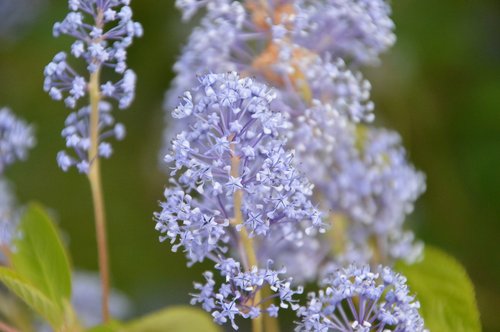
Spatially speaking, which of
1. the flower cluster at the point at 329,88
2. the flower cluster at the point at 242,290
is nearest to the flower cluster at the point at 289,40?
the flower cluster at the point at 329,88

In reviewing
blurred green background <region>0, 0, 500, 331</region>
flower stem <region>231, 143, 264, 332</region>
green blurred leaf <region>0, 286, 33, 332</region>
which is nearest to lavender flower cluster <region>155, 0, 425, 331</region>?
flower stem <region>231, 143, 264, 332</region>

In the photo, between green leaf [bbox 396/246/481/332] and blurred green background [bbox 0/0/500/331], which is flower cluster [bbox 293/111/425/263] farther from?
blurred green background [bbox 0/0/500/331]

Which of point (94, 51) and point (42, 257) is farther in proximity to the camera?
point (42, 257)

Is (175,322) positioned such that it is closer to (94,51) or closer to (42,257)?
(42,257)

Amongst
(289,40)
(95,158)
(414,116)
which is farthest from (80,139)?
(414,116)

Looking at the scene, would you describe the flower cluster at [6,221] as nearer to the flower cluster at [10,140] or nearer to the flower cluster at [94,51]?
the flower cluster at [10,140]

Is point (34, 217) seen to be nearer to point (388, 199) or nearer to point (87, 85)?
point (87, 85)

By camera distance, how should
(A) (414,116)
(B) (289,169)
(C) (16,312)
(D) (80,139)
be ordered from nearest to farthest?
(B) (289,169), (D) (80,139), (C) (16,312), (A) (414,116)
